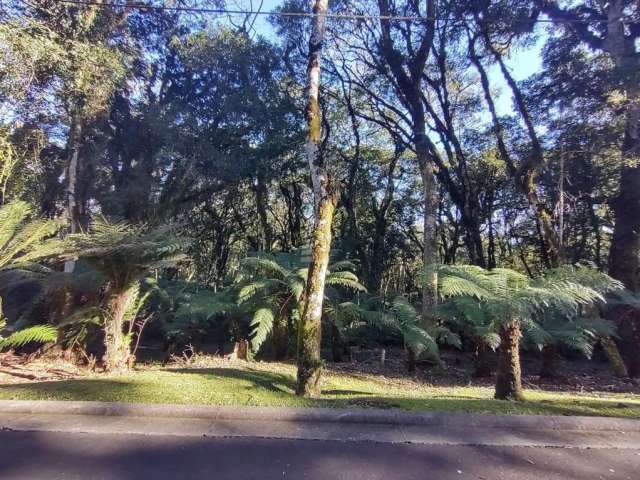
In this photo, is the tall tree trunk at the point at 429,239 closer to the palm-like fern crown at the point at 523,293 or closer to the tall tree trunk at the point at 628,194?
the palm-like fern crown at the point at 523,293

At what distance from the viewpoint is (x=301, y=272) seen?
338 inches

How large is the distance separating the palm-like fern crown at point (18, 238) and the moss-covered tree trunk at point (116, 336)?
1192mm

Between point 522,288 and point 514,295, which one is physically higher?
point 522,288

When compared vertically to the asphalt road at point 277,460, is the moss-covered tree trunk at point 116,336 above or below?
above

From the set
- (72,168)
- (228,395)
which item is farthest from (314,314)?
(72,168)

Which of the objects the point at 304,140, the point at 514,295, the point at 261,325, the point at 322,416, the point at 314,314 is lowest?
the point at 322,416

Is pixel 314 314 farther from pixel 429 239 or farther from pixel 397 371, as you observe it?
pixel 429 239

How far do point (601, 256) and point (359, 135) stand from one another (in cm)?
1248

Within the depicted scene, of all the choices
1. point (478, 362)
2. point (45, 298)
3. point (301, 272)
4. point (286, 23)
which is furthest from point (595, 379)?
point (286, 23)

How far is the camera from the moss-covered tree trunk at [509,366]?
5.52 m

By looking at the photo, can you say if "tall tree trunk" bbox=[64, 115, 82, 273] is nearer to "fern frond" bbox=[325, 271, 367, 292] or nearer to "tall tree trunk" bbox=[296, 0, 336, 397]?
"fern frond" bbox=[325, 271, 367, 292]

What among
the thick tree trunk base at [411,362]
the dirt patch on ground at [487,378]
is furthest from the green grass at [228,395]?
the thick tree trunk base at [411,362]

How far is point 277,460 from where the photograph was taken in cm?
330

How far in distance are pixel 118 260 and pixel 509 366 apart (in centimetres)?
562
